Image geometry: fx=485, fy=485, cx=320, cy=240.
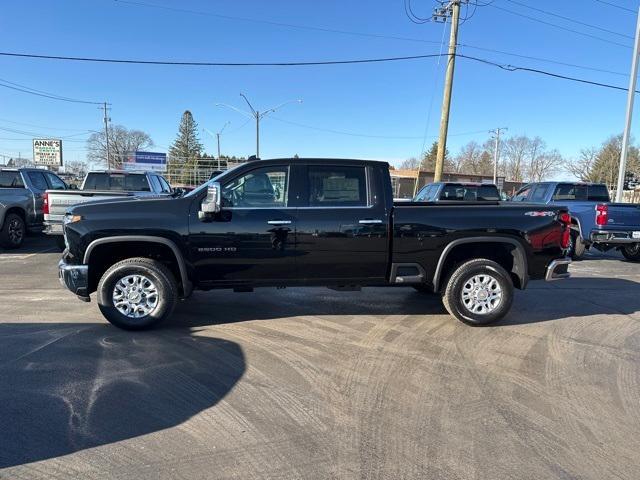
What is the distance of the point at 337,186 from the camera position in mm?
5789

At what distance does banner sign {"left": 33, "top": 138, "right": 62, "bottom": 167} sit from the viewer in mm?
58406

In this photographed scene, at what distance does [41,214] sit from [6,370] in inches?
367

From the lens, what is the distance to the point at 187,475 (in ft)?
9.49

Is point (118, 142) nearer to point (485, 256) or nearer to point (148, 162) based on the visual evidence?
point (148, 162)

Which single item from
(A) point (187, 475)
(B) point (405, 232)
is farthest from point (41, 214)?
(A) point (187, 475)

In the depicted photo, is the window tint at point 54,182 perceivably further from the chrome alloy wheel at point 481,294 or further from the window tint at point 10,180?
the chrome alloy wheel at point 481,294

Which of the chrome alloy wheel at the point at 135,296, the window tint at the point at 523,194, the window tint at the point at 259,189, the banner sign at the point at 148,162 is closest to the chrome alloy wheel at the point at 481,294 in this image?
the window tint at the point at 259,189

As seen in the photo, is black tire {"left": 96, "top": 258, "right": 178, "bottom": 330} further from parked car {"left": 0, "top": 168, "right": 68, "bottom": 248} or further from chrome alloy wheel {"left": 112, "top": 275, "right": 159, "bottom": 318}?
parked car {"left": 0, "top": 168, "right": 68, "bottom": 248}

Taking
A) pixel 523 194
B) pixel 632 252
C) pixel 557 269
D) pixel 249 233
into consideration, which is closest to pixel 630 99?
pixel 523 194

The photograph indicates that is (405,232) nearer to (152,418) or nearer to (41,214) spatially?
(152,418)

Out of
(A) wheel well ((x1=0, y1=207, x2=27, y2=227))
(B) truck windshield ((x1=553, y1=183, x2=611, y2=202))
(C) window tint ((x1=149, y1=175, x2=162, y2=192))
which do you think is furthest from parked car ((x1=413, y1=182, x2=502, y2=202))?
(A) wheel well ((x1=0, y1=207, x2=27, y2=227))

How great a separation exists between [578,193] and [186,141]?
100380mm

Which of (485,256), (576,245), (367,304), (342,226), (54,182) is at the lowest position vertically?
(367,304)

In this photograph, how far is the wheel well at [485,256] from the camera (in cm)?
600
